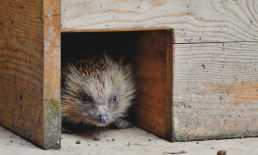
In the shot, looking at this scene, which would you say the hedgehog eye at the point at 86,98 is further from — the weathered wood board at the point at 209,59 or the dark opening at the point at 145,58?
the weathered wood board at the point at 209,59

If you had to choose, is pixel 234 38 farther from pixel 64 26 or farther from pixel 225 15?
pixel 64 26

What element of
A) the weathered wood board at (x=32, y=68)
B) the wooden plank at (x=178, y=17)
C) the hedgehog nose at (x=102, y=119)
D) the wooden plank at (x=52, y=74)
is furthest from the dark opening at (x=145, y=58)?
the wooden plank at (x=52, y=74)

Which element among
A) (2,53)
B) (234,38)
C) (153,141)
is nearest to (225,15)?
(234,38)

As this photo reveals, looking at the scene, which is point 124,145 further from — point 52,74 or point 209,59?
point 209,59

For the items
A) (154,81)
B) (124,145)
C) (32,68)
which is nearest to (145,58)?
(154,81)

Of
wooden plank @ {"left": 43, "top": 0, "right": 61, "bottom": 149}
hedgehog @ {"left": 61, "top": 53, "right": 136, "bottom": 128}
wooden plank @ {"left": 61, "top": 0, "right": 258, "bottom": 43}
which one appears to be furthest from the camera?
hedgehog @ {"left": 61, "top": 53, "right": 136, "bottom": 128}

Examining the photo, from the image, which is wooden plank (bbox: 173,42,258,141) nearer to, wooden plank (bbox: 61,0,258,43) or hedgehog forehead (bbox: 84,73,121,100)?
wooden plank (bbox: 61,0,258,43)

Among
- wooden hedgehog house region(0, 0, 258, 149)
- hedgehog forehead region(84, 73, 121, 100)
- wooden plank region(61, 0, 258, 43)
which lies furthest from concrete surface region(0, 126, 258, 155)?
wooden plank region(61, 0, 258, 43)
